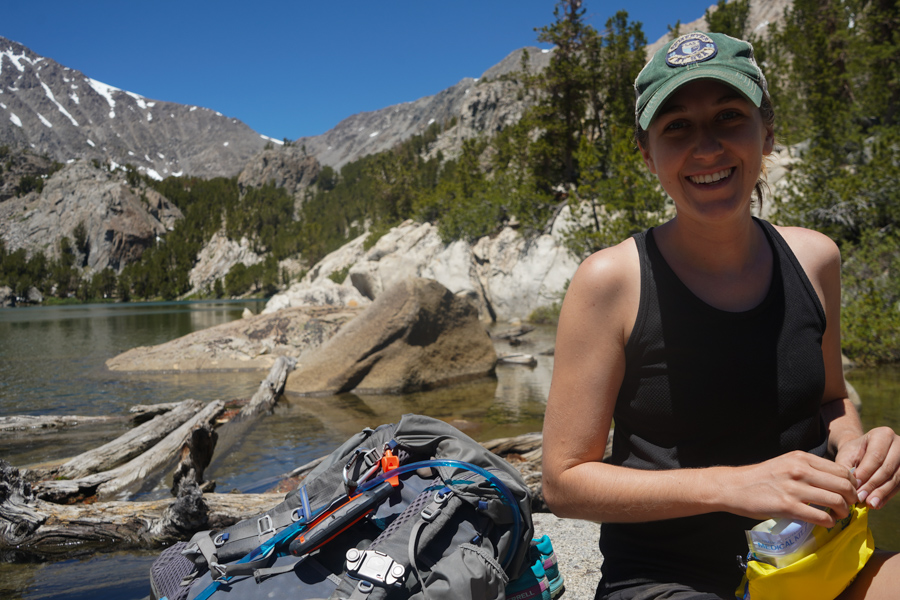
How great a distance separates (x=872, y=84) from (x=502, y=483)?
22207 mm

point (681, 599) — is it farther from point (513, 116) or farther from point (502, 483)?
point (513, 116)

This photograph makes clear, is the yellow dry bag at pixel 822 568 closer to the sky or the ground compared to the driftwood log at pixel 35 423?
closer to the sky

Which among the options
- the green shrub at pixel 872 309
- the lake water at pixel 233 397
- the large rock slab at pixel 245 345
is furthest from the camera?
the large rock slab at pixel 245 345

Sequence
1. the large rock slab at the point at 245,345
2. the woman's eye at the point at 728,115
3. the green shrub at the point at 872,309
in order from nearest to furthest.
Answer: the woman's eye at the point at 728,115 → the green shrub at the point at 872,309 → the large rock slab at the point at 245,345

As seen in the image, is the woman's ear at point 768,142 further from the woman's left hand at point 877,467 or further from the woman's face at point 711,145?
the woman's left hand at point 877,467

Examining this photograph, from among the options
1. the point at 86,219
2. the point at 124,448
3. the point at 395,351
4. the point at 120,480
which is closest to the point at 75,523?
the point at 120,480

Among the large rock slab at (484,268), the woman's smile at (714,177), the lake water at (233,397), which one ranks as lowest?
the lake water at (233,397)

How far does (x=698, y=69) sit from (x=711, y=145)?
0.61ft

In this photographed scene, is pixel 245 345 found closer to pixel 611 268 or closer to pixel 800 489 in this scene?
pixel 611 268

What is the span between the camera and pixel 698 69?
1410 millimetres

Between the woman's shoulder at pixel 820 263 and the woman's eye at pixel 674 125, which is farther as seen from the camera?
the woman's shoulder at pixel 820 263

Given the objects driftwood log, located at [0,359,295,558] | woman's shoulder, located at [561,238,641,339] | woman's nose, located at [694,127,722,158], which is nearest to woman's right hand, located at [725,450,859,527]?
woman's shoulder, located at [561,238,641,339]

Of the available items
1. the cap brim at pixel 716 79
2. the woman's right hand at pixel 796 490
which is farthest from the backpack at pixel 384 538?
the cap brim at pixel 716 79

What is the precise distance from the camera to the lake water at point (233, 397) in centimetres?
354
